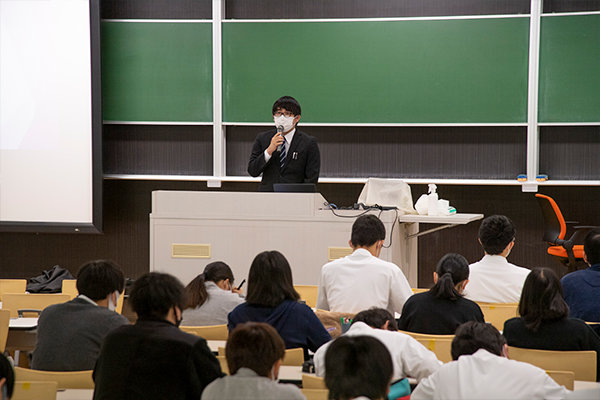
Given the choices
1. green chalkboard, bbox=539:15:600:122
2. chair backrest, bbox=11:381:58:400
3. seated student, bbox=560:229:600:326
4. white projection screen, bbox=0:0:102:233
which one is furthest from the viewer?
white projection screen, bbox=0:0:102:233

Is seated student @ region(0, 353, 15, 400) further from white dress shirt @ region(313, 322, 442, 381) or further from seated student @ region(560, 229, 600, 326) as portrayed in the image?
seated student @ region(560, 229, 600, 326)

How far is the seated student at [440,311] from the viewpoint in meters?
3.12

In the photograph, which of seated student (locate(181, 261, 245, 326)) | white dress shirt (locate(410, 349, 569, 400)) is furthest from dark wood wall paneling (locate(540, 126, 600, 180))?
white dress shirt (locate(410, 349, 569, 400))

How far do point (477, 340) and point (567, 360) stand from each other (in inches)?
22.6

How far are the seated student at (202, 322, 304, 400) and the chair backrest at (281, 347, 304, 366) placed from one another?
646mm

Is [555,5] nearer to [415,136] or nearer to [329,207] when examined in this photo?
[415,136]

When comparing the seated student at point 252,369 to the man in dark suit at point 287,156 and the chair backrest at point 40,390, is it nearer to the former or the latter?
the chair backrest at point 40,390

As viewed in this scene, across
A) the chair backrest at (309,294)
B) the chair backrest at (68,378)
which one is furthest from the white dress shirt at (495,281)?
the chair backrest at (68,378)

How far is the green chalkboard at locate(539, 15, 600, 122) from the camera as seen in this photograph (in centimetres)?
655

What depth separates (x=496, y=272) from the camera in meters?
3.82

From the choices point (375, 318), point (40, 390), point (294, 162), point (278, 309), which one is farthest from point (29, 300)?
point (294, 162)

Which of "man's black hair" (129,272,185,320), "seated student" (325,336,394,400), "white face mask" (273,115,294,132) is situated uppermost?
"white face mask" (273,115,294,132)

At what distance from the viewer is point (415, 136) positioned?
7.12m

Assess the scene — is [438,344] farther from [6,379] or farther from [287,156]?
[287,156]
